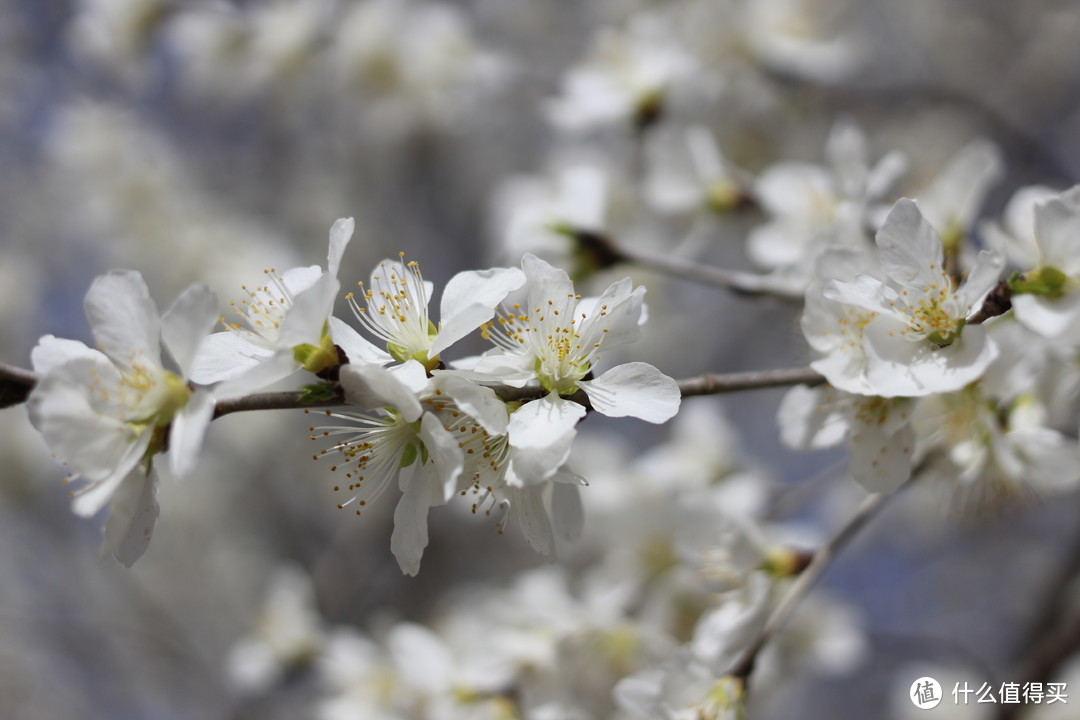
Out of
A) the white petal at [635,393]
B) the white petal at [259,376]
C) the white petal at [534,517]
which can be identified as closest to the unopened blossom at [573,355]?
the white petal at [635,393]

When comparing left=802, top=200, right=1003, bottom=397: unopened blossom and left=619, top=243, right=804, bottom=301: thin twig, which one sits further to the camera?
left=619, top=243, right=804, bottom=301: thin twig

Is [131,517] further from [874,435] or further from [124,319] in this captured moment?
[874,435]

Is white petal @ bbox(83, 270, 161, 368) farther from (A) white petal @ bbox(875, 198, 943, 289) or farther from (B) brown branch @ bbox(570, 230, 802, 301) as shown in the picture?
(B) brown branch @ bbox(570, 230, 802, 301)

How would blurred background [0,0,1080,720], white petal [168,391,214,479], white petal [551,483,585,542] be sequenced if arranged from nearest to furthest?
white petal [168,391,214,479] → white petal [551,483,585,542] → blurred background [0,0,1080,720]

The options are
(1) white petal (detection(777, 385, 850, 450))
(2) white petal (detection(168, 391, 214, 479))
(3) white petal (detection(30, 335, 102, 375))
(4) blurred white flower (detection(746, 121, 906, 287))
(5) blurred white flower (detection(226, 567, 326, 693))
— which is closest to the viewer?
(2) white petal (detection(168, 391, 214, 479))

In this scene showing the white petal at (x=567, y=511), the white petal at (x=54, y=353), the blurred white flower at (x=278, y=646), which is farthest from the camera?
the blurred white flower at (x=278, y=646)

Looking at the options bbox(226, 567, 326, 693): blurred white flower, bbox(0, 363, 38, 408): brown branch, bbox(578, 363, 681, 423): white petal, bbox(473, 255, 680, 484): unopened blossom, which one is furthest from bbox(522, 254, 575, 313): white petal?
bbox(226, 567, 326, 693): blurred white flower

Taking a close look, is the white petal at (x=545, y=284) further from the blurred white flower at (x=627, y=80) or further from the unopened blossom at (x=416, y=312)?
the blurred white flower at (x=627, y=80)
